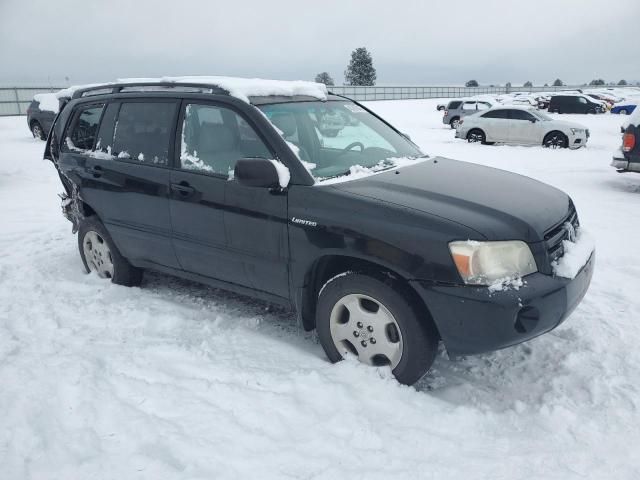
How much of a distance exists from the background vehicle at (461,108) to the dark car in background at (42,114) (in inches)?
635

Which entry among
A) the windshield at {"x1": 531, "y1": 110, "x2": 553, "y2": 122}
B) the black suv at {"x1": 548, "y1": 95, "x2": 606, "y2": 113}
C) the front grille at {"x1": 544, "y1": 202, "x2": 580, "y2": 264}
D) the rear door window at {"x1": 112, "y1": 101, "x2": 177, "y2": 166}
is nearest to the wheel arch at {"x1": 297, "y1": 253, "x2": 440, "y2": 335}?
the front grille at {"x1": 544, "y1": 202, "x2": 580, "y2": 264}

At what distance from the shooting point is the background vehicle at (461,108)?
22.9 meters

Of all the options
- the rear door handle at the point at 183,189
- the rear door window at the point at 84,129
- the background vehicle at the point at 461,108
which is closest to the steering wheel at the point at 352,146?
the rear door handle at the point at 183,189

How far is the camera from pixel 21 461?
2.45m

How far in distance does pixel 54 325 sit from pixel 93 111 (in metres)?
1.99

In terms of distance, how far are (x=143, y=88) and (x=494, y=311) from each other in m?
3.30

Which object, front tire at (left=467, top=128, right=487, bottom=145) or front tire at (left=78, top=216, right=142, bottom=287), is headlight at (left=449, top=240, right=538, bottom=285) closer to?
front tire at (left=78, top=216, right=142, bottom=287)

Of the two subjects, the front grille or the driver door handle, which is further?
the driver door handle

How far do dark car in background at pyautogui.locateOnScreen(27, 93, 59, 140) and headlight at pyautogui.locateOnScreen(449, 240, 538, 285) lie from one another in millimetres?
16622

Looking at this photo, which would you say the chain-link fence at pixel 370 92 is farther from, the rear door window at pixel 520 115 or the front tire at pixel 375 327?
the front tire at pixel 375 327

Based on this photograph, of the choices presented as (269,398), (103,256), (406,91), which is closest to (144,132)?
(103,256)

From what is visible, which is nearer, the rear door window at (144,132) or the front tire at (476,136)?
the rear door window at (144,132)

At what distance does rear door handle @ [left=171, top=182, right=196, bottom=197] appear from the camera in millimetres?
3667

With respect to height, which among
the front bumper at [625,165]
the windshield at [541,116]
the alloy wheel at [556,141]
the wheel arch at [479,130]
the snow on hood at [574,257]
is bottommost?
the alloy wheel at [556,141]
